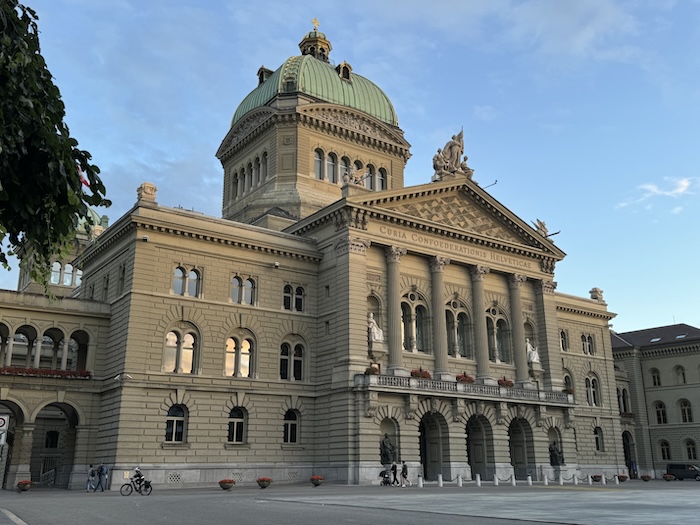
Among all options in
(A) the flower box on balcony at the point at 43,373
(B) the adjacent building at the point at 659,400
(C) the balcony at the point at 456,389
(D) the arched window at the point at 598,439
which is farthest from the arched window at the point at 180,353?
(B) the adjacent building at the point at 659,400

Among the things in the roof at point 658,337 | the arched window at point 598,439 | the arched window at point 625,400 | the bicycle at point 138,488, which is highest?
the roof at point 658,337

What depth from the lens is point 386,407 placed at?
1778 inches

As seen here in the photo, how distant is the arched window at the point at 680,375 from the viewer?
77125mm

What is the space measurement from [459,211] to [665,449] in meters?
42.6

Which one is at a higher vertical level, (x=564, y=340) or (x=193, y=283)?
(x=193, y=283)

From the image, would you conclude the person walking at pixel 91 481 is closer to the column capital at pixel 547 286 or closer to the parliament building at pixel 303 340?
the parliament building at pixel 303 340

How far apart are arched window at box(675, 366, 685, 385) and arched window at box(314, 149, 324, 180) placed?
47041 mm

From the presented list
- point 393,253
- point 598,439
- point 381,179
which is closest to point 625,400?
point 598,439

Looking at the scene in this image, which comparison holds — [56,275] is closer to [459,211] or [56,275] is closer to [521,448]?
[459,211]

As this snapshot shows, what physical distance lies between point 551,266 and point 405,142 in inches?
751

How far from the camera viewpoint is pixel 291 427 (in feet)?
153

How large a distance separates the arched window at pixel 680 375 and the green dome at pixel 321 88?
4246 cm

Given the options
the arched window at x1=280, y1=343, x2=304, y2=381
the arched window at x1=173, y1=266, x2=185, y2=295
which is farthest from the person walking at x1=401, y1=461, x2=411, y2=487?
the arched window at x1=173, y1=266, x2=185, y2=295

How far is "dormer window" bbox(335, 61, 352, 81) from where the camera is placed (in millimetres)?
68625
